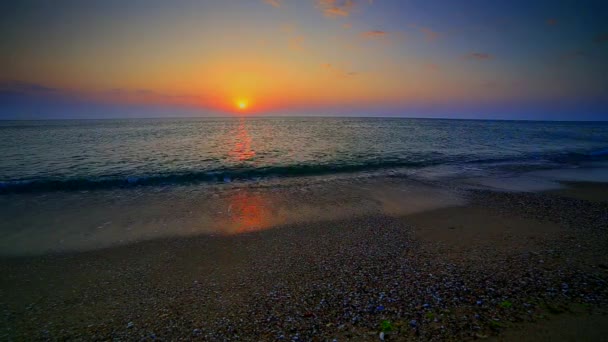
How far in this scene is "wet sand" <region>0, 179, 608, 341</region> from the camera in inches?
174

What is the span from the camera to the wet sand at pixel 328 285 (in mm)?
4410

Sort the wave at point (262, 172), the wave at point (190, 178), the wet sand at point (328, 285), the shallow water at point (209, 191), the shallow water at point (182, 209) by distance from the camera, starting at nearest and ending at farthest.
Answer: the wet sand at point (328, 285) < the shallow water at point (182, 209) < the shallow water at point (209, 191) < the wave at point (190, 178) < the wave at point (262, 172)

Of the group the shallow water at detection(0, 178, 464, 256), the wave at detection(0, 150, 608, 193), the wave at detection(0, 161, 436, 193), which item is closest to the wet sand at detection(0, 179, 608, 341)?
the shallow water at detection(0, 178, 464, 256)

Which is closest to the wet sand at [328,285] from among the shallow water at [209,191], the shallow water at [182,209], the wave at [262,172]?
the shallow water at [182,209]

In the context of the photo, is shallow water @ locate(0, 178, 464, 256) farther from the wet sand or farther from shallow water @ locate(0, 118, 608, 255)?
the wet sand

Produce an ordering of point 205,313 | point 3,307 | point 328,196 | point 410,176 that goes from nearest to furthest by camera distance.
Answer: point 205,313 → point 3,307 → point 328,196 → point 410,176

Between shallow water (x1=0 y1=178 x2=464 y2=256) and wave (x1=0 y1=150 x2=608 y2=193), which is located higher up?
wave (x1=0 y1=150 x2=608 y2=193)

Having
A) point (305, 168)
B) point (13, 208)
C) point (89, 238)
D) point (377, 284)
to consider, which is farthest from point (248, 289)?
point (305, 168)

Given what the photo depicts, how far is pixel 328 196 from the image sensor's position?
44.7 ft

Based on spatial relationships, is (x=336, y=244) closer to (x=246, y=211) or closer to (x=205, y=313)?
(x=205, y=313)

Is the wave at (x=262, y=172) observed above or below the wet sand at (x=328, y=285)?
above

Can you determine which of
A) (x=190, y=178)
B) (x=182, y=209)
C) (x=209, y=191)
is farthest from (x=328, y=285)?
(x=190, y=178)

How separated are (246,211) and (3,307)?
7175 mm

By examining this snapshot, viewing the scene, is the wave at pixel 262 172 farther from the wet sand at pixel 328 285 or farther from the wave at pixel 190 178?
the wet sand at pixel 328 285
